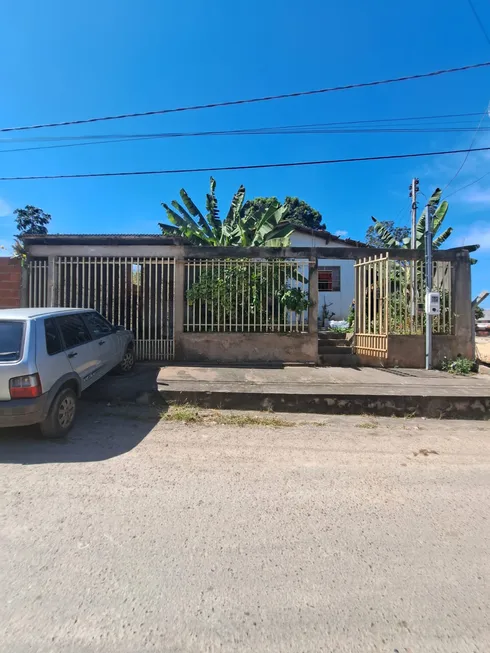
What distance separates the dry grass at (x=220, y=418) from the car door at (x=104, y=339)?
4.96 feet

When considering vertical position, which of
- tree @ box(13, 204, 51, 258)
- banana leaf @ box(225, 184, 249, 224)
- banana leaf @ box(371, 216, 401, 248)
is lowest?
banana leaf @ box(371, 216, 401, 248)

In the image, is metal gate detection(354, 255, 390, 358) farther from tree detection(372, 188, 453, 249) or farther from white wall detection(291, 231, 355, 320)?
white wall detection(291, 231, 355, 320)

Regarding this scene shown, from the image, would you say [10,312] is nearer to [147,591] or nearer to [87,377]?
[87,377]

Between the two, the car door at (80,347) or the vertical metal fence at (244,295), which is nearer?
the car door at (80,347)

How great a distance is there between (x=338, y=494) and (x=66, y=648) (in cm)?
244

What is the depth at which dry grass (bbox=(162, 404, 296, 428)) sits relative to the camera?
19.2 ft

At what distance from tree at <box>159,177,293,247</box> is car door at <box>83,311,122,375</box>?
5.34 metres

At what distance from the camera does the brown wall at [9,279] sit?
956 centimetres

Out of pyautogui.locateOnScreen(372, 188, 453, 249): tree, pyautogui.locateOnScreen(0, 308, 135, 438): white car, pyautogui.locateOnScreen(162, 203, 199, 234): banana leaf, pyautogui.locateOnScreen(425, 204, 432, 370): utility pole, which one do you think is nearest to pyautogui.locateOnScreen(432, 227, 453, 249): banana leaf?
pyautogui.locateOnScreen(372, 188, 453, 249): tree

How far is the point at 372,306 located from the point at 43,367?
7950mm

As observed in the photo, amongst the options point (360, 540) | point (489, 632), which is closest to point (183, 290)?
point (360, 540)

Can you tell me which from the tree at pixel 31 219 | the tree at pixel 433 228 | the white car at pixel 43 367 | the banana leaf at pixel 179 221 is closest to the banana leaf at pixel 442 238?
the tree at pixel 433 228

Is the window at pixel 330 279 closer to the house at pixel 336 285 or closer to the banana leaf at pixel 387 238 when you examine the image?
the house at pixel 336 285

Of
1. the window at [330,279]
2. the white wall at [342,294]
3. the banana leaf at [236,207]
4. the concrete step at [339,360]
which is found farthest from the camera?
the window at [330,279]
